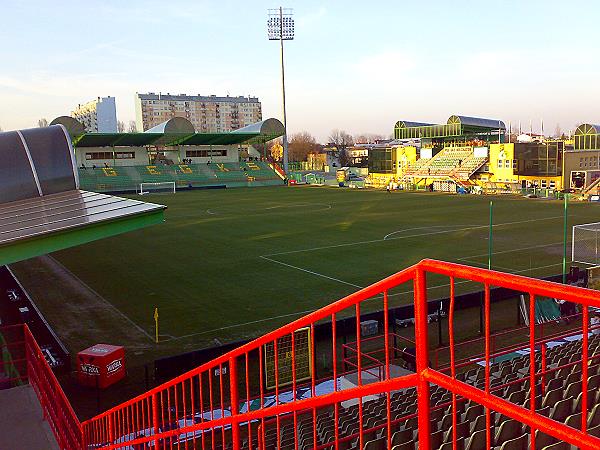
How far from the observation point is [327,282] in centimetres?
2442

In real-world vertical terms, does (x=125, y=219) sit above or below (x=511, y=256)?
above

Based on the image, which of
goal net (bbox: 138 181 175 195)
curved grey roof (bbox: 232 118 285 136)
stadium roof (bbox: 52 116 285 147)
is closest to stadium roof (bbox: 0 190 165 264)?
goal net (bbox: 138 181 175 195)

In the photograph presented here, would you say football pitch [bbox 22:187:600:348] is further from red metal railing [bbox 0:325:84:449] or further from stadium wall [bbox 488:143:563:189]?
stadium wall [bbox 488:143:563:189]

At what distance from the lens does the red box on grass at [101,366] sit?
13969mm

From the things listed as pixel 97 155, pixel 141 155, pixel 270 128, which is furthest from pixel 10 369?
pixel 141 155

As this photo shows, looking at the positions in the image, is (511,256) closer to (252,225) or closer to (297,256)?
(297,256)

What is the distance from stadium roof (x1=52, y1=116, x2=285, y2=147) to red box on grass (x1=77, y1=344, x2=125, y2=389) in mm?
67211

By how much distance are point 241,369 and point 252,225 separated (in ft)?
90.9

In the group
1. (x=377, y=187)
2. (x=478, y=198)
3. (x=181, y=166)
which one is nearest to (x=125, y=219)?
(x=478, y=198)

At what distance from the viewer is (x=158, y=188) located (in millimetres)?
80812

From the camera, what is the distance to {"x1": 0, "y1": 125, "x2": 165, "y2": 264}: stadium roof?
34.6 feet

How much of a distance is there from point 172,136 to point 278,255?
59180 mm

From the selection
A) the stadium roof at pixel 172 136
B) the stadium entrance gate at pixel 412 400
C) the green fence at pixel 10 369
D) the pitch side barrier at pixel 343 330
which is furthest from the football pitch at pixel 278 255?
the stadium roof at pixel 172 136

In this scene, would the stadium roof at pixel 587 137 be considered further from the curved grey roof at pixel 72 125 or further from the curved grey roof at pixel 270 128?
the curved grey roof at pixel 72 125
